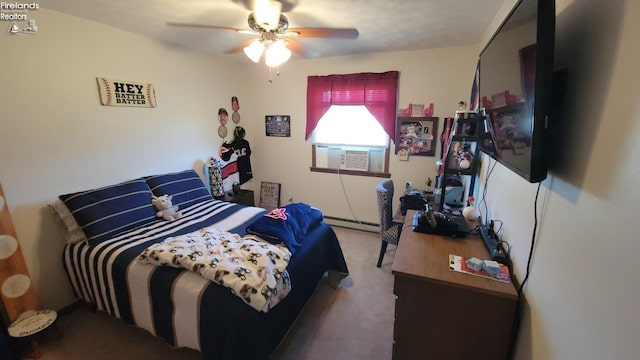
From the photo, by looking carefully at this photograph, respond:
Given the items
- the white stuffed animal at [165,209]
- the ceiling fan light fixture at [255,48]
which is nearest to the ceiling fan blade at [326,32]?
the ceiling fan light fixture at [255,48]

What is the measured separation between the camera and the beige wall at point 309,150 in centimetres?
64

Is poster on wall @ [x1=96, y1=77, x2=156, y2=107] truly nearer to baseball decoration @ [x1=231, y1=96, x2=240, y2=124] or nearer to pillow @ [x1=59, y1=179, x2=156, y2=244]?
pillow @ [x1=59, y1=179, x2=156, y2=244]

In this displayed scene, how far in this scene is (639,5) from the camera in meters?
0.61

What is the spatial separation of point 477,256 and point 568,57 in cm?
100

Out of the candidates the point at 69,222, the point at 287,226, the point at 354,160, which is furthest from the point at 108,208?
the point at 354,160

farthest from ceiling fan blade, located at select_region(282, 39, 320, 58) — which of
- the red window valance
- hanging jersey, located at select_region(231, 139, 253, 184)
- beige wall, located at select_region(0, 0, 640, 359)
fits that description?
hanging jersey, located at select_region(231, 139, 253, 184)

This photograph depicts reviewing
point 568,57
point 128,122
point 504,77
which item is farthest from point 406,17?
point 128,122

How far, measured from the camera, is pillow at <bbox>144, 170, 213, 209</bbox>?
259 centimetres

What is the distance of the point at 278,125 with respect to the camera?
390cm

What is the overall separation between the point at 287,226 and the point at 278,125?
2.28 meters

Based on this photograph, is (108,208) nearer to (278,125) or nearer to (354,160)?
(278,125)

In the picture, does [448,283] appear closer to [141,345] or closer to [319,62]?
[141,345]

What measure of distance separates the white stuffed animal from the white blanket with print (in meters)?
0.71

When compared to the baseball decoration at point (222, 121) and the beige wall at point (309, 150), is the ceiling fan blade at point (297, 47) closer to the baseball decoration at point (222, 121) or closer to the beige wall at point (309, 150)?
the beige wall at point (309, 150)
